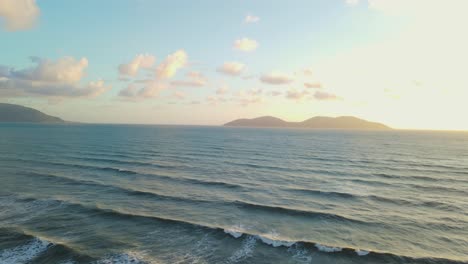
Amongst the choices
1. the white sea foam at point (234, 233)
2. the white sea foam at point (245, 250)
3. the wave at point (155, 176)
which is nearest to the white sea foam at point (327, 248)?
the white sea foam at point (245, 250)

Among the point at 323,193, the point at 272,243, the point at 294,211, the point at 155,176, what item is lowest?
the point at 272,243

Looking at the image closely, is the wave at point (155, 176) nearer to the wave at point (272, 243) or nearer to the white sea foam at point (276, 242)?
the wave at point (272, 243)

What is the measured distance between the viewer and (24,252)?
2066 cm

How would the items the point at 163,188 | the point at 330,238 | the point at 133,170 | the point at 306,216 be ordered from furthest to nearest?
the point at 133,170 → the point at 163,188 → the point at 306,216 → the point at 330,238

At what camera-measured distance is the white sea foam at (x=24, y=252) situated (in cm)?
1958

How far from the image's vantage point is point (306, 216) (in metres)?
29.6

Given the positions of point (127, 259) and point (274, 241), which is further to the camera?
point (274, 241)

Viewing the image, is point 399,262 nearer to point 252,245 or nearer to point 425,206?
point 252,245

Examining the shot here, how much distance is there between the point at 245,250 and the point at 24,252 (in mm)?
17022

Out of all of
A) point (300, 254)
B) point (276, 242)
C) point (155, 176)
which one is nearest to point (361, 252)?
point (300, 254)

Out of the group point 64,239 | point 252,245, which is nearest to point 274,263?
point 252,245

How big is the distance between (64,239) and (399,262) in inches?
1064

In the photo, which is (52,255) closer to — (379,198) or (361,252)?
(361,252)

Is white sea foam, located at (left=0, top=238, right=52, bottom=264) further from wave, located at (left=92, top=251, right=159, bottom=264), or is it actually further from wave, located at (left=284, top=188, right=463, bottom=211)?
wave, located at (left=284, top=188, right=463, bottom=211)
